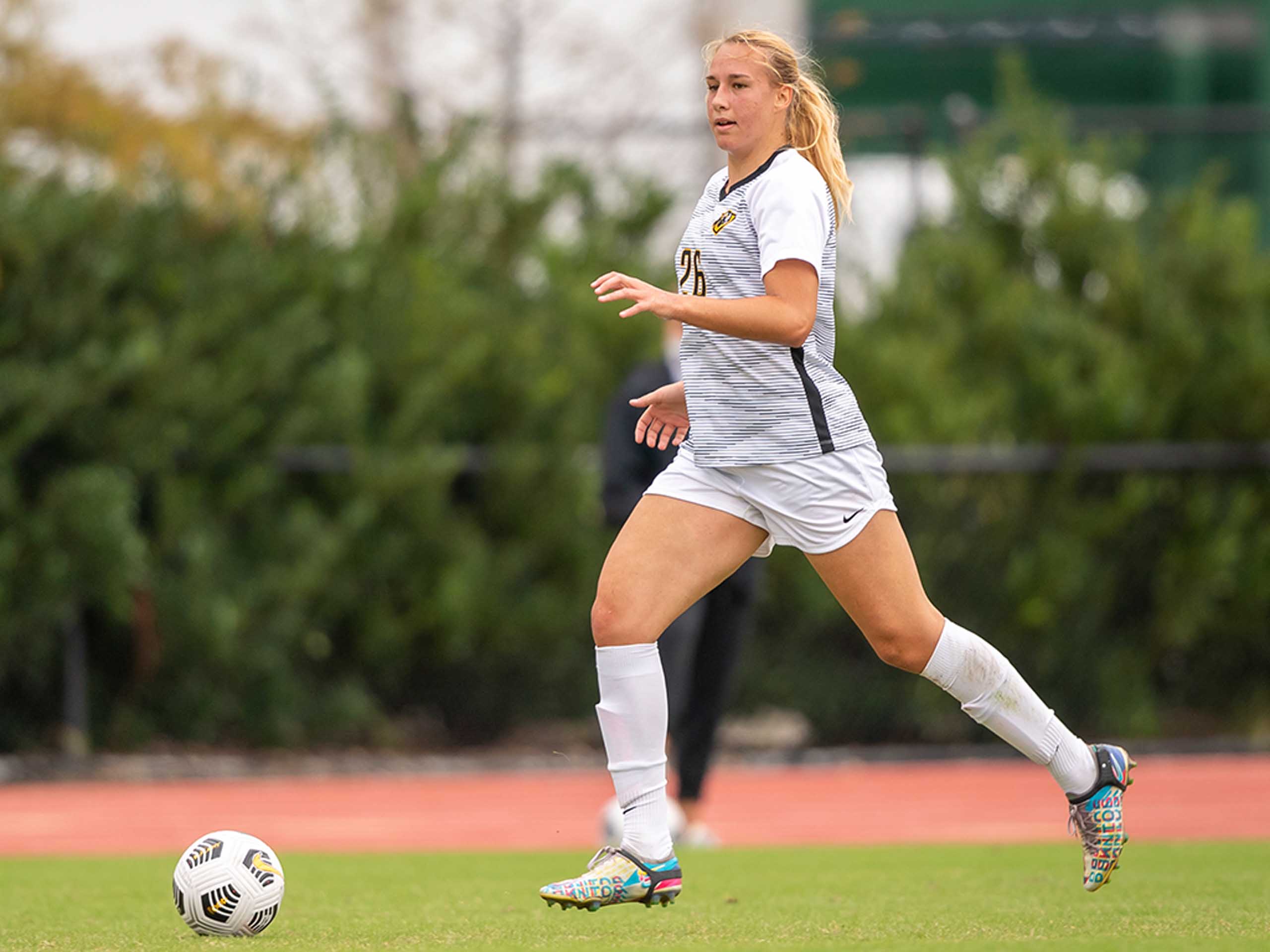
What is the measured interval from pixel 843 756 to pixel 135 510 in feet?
15.0

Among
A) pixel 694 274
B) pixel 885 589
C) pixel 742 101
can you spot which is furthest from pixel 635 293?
pixel 885 589

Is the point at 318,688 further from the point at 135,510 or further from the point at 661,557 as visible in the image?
the point at 661,557

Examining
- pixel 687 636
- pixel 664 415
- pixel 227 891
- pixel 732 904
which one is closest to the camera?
pixel 227 891

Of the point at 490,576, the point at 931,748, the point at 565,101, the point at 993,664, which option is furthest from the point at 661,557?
the point at 565,101

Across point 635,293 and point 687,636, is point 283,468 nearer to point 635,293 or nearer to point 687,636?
point 687,636

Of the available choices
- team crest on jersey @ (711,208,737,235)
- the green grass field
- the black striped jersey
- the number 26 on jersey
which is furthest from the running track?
team crest on jersey @ (711,208,737,235)

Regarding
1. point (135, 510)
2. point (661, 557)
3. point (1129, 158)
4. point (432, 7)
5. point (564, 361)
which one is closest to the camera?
point (661, 557)

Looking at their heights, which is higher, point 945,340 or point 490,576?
point 945,340

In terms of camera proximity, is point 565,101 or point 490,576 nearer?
point 490,576

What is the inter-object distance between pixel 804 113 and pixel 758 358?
2.20 feet

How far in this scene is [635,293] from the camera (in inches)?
172

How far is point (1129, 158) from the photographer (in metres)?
12.3

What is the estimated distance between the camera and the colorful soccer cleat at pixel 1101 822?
4.86 meters

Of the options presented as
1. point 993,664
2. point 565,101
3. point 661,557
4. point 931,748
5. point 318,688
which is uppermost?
point 565,101
